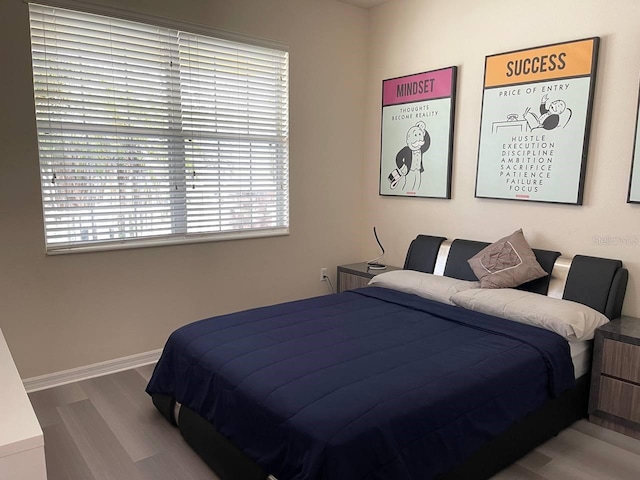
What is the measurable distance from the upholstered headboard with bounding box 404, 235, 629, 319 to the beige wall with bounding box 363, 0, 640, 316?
0.12m

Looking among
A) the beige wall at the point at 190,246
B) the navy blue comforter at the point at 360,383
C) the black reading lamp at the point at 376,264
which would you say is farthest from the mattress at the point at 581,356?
the beige wall at the point at 190,246

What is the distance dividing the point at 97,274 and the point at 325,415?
7.09 ft

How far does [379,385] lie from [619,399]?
1538mm

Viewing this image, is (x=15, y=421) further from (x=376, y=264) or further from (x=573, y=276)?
(x=376, y=264)

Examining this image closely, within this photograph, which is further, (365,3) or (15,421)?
(365,3)

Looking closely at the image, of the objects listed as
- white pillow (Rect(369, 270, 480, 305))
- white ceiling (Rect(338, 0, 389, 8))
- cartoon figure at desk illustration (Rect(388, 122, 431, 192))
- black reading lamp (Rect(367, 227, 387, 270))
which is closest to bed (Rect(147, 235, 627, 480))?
white pillow (Rect(369, 270, 480, 305))

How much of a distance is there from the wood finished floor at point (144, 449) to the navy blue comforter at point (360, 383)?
0.86 ft

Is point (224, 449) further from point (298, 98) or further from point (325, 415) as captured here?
point (298, 98)

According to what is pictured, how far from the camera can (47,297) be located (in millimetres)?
3107

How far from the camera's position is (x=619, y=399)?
2.64 meters

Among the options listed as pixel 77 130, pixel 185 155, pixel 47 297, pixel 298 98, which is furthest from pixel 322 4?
pixel 47 297

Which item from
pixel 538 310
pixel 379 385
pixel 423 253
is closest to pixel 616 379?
pixel 538 310

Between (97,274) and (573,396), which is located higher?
(97,274)

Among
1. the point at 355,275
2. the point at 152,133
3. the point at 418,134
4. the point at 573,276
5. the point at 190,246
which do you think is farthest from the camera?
the point at 355,275
